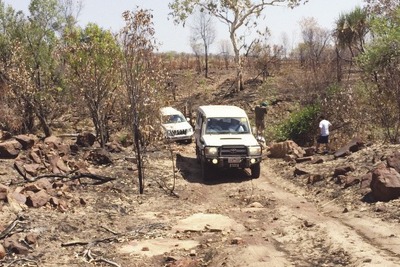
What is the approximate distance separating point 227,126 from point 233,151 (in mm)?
1455

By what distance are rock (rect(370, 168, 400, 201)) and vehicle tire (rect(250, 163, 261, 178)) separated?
4.21 metres

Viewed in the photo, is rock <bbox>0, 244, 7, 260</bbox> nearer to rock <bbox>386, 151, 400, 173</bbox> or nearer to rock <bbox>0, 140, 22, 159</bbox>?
rock <bbox>0, 140, 22, 159</bbox>

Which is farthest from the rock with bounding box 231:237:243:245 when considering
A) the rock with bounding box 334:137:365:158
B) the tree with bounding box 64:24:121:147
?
the tree with bounding box 64:24:121:147

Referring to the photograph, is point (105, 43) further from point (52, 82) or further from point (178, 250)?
point (178, 250)

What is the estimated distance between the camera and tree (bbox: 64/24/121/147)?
17314mm

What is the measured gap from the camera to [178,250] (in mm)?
8078

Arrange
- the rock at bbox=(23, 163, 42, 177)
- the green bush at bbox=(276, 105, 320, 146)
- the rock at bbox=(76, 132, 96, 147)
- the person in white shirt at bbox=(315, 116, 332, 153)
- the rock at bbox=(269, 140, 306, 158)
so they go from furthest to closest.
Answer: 1. the green bush at bbox=(276, 105, 320, 146)
2. the rock at bbox=(76, 132, 96, 147)
3. the person in white shirt at bbox=(315, 116, 332, 153)
4. the rock at bbox=(269, 140, 306, 158)
5. the rock at bbox=(23, 163, 42, 177)

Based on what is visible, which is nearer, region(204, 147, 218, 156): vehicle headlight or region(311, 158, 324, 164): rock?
region(204, 147, 218, 156): vehicle headlight

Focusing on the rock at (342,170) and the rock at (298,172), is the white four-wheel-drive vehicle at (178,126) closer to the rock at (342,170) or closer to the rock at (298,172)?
the rock at (298,172)

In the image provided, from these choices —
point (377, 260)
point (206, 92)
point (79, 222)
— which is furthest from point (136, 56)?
point (206, 92)

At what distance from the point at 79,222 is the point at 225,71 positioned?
4373 cm

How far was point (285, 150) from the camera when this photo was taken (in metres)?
17.4

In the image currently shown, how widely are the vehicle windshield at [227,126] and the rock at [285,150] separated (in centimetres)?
291

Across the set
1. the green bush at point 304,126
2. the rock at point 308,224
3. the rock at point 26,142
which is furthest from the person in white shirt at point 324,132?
the rock at point 26,142
